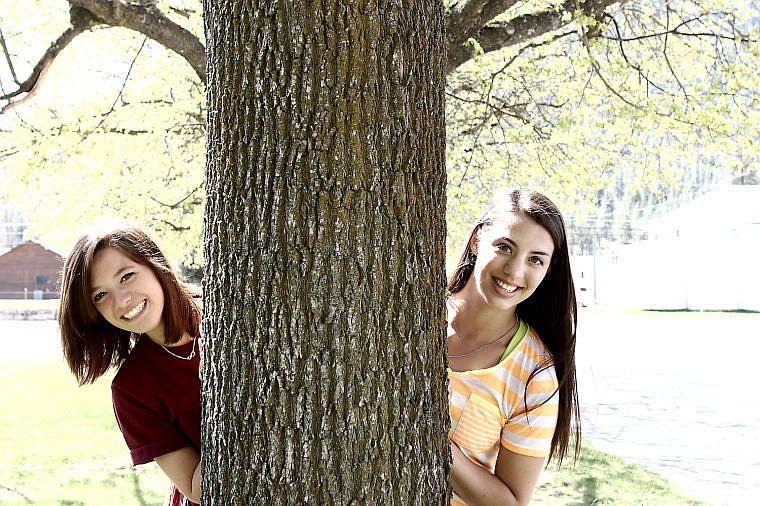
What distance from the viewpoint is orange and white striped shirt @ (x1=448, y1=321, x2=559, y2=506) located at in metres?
2.18

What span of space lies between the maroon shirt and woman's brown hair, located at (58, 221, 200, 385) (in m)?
0.11

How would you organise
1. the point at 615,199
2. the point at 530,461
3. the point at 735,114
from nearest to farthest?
1. the point at 530,461
2. the point at 735,114
3. the point at 615,199

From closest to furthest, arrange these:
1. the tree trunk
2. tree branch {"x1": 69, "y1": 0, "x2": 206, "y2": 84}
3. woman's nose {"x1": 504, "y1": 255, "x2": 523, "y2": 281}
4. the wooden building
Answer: the tree trunk, woman's nose {"x1": 504, "y1": 255, "x2": 523, "y2": 281}, tree branch {"x1": 69, "y1": 0, "x2": 206, "y2": 84}, the wooden building

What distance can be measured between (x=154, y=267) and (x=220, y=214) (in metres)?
0.64

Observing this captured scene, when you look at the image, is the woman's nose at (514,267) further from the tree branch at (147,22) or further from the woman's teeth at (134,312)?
the tree branch at (147,22)

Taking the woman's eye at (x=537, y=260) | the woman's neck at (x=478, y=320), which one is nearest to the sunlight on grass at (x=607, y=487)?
the woman's neck at (x=478, y=320)

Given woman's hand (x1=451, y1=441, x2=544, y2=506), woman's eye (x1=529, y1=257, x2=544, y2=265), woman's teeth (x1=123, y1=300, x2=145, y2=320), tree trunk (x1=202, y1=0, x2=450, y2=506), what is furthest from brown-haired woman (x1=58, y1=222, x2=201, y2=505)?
woman's eye (x1=529, y1=257, x2=544, y2=265)

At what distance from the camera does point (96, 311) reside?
2258 mm

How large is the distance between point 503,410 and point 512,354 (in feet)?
0.50

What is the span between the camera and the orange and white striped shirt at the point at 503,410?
85.7 inches

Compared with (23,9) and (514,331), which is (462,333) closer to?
(514,331)

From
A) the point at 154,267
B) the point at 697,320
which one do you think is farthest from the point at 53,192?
the point at 697,320

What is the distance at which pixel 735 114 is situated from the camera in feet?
26.5

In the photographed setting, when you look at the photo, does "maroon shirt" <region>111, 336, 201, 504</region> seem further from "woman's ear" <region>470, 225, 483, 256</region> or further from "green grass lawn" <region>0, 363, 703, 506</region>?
"green grass lawn" <region>0, 363, 703, 506</region>
